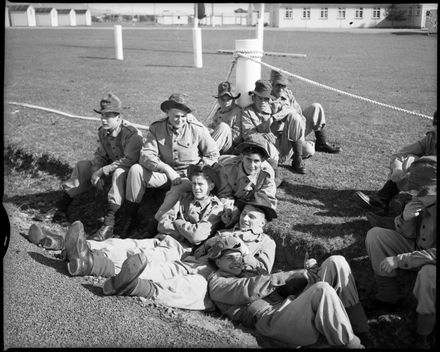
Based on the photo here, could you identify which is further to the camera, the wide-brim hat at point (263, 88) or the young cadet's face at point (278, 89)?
the young cadet's face at point (278, 89)

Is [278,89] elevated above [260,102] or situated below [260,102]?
above

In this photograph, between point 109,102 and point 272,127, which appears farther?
point 272,127

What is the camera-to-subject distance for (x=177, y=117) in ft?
19.0

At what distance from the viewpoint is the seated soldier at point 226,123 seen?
21.3 ft

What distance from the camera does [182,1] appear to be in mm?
1975

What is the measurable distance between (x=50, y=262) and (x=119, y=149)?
70.3 inches

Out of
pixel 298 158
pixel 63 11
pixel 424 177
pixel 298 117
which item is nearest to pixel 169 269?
pixel 424 177

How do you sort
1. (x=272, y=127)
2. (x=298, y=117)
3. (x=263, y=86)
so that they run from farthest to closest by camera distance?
(x=272, y=127) < (x=298, y=117) < (x=263, y=86)

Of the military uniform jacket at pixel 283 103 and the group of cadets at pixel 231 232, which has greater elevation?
the military uniform jacket at pixel 283 103

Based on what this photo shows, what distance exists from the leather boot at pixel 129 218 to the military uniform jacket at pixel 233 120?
160 cm

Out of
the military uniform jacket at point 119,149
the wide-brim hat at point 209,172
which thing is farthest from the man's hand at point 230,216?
the military uniform jacket at point 119,149

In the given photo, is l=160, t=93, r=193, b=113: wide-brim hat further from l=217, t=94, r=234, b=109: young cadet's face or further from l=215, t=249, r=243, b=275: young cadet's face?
l=215, t=249, r=243, b=275: young cadet's face

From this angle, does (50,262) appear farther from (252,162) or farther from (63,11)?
(63,11)

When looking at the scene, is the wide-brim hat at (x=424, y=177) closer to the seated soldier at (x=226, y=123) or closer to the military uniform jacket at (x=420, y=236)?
the military uniform jacket at (x=420, y=236)
